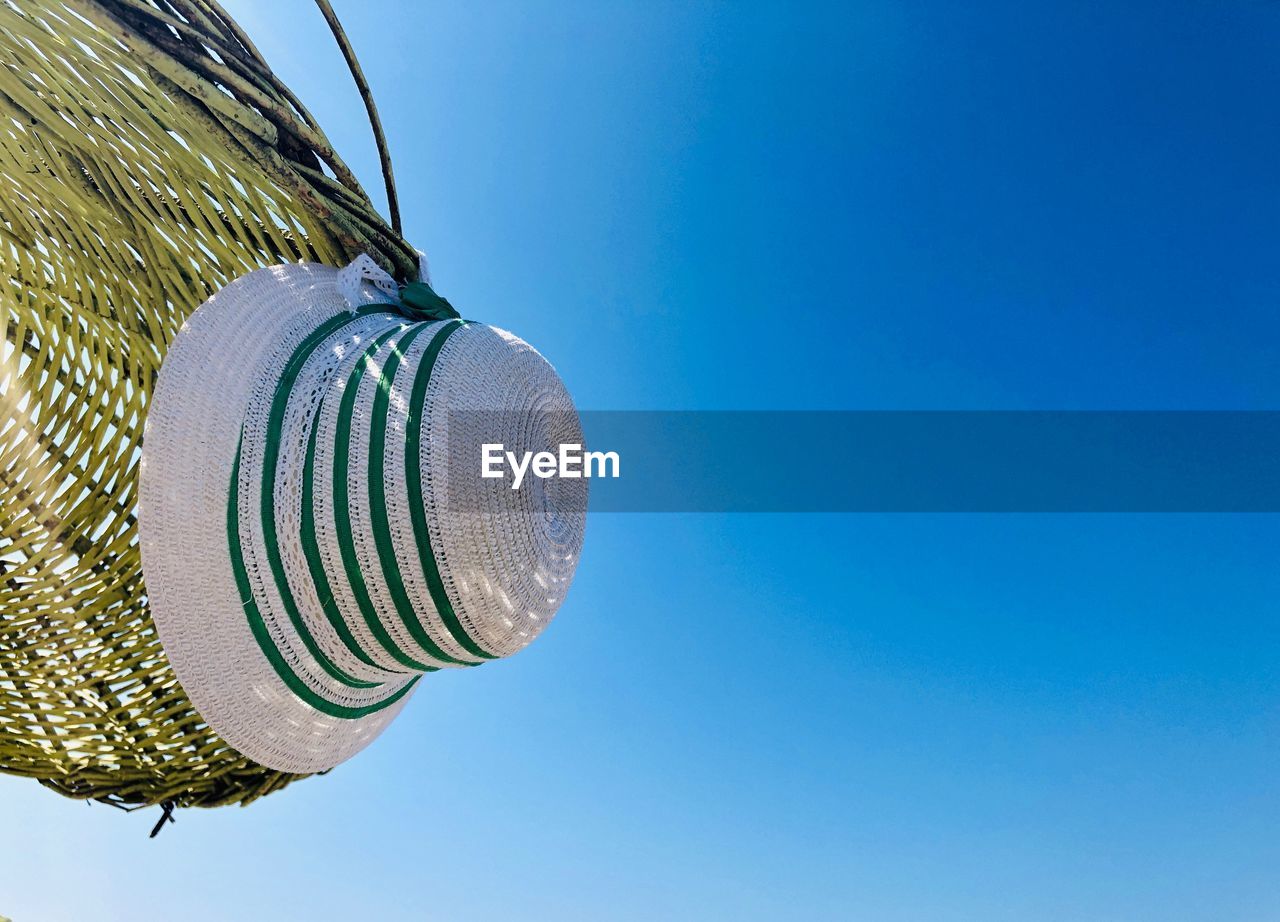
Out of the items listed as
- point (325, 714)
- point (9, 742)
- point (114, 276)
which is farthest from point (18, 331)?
point (325, 714)

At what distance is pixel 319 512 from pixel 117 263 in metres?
0.26

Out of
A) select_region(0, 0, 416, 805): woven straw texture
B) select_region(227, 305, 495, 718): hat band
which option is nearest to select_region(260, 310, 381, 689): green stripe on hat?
select_region(227, 305, 495, 718): hat band

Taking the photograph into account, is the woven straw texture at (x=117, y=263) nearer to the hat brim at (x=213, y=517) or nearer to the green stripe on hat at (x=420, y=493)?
the hat brim at (x=213, y=517)

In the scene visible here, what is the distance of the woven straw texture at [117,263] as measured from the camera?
0.54 meters

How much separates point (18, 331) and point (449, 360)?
0.46 meters

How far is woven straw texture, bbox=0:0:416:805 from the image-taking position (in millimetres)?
537

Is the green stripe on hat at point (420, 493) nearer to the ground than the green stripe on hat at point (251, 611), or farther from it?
farther from it

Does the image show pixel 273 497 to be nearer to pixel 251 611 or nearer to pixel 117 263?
pixel 251 611

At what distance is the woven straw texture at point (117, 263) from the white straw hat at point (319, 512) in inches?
3.4

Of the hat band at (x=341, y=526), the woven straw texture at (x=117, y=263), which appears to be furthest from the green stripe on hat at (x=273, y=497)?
the woven straw texture at (x=117, y=263)

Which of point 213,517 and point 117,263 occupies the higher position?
point 117,263

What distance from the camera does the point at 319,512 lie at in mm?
470

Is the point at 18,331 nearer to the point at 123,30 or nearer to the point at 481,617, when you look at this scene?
the point at 123,30

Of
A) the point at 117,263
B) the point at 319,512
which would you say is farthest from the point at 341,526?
the point at 117,263
